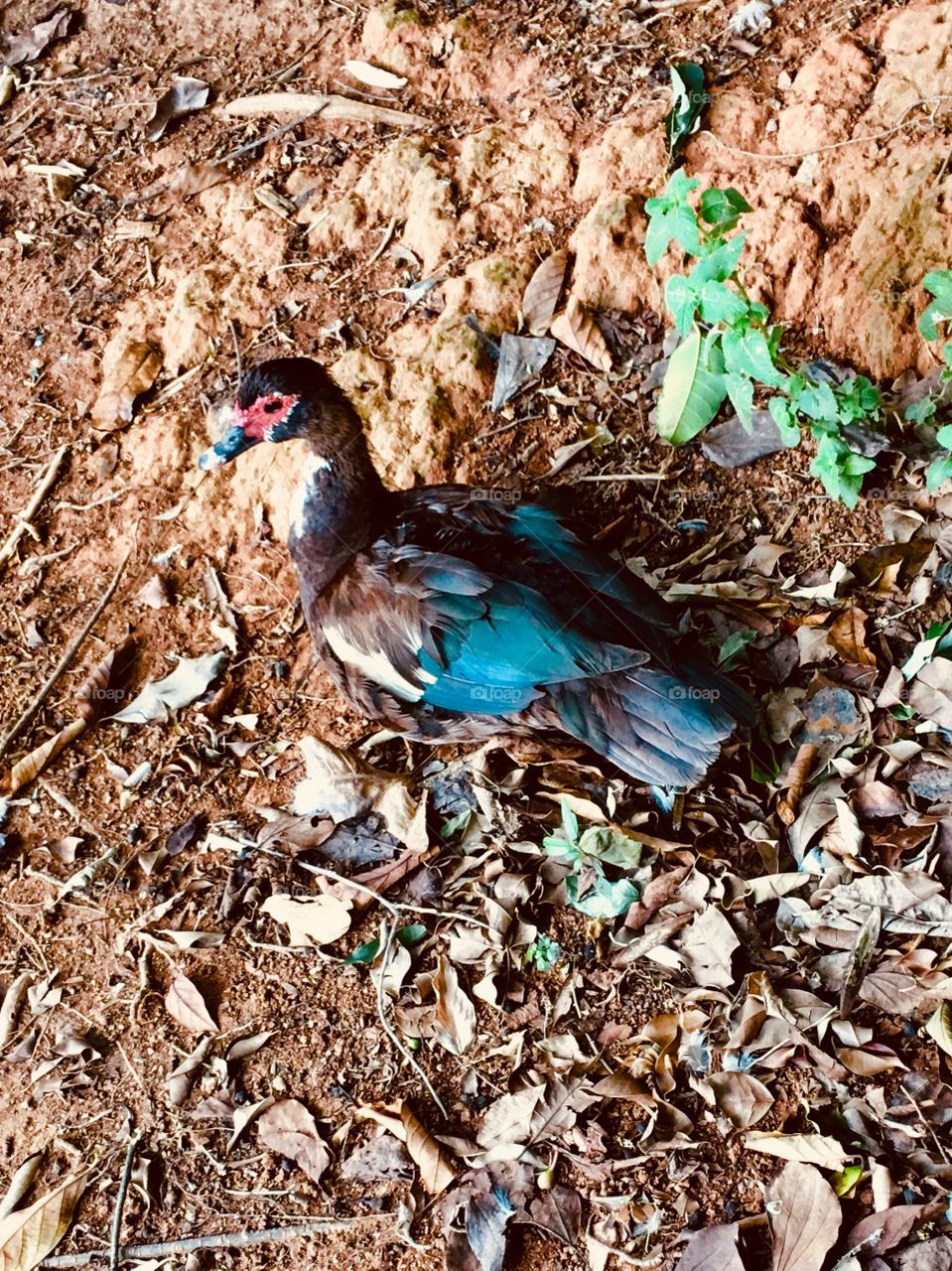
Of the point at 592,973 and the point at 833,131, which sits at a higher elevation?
the point at 833,131

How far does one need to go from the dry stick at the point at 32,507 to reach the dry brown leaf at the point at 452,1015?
2.04m

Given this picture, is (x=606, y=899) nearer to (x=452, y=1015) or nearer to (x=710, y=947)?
(x=710, y=947)

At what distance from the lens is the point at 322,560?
307 cm

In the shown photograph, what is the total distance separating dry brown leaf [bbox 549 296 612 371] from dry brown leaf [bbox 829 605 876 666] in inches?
43.7

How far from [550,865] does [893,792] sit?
87 centimetres

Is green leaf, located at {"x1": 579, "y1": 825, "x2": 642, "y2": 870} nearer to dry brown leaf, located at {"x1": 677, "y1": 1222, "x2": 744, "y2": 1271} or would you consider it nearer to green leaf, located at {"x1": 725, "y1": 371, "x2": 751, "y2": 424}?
dry brown leaf, located at {"x1": 677, "y1": 1222, "x2": 744, "y2": 1271}

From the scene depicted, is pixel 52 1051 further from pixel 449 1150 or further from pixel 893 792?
pixel 893 792

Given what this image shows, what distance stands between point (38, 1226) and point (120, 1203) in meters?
0.19

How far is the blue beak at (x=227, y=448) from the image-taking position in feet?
10.1

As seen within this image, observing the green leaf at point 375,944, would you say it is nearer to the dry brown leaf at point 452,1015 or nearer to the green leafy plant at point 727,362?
the dry brown leaf at point 452,1015

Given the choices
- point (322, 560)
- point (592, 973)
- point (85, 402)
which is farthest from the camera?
point (85, 402)

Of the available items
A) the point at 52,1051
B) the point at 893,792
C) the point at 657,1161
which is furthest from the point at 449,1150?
the point at 893,792

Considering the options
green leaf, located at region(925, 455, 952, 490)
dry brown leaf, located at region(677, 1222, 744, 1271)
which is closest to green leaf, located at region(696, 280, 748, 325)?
green leaf, located at region(925, 455, 952, 490)

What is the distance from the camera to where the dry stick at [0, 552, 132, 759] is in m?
3.33
